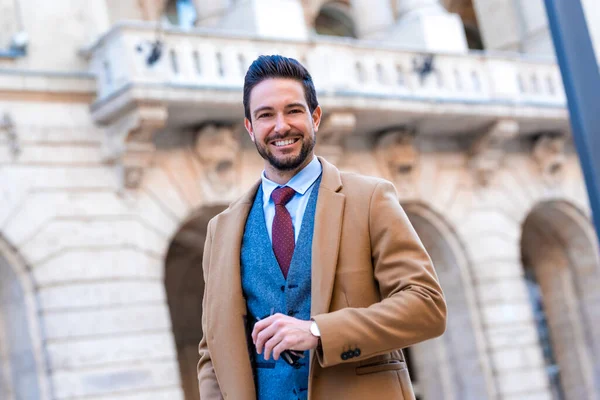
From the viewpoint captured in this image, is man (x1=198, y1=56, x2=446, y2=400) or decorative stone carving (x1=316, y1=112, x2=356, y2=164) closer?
man (x1=198, y1=56, x2=446, y2=400)

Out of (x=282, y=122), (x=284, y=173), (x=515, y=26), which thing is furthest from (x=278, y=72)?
(x=515, y=26)

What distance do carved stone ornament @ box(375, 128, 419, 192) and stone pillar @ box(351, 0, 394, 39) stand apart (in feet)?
8.92

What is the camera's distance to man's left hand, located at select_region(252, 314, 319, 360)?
8.10ft

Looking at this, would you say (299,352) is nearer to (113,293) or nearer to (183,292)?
(113,293)

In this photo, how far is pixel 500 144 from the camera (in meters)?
14.6

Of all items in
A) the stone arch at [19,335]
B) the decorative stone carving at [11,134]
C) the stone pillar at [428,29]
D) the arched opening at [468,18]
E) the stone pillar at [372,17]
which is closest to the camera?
the stone arch at [19,335]

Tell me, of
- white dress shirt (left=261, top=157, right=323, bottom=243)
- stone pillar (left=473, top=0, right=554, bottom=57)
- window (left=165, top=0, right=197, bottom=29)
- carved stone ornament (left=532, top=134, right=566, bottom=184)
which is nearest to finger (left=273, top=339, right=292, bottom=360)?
white dress shirt (left=261, top=157, right=323, bottom=243)

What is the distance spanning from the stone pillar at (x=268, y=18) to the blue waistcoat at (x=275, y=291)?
Result: 33.0 feet

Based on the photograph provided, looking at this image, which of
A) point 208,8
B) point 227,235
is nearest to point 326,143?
point 208,8

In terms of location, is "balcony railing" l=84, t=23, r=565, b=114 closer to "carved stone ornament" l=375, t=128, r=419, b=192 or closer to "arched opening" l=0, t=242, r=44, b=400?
"carved stone ornament" l=375, t=128, r=419, b=192

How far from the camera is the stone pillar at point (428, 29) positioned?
14484 mm

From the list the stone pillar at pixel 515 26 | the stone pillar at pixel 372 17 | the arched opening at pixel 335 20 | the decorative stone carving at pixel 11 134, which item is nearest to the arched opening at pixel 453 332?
the stone pillar at pixel 372 17

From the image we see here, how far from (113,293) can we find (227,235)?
332 inches

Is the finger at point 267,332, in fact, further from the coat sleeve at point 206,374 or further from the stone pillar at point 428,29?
the stone pillar at point 428,29
